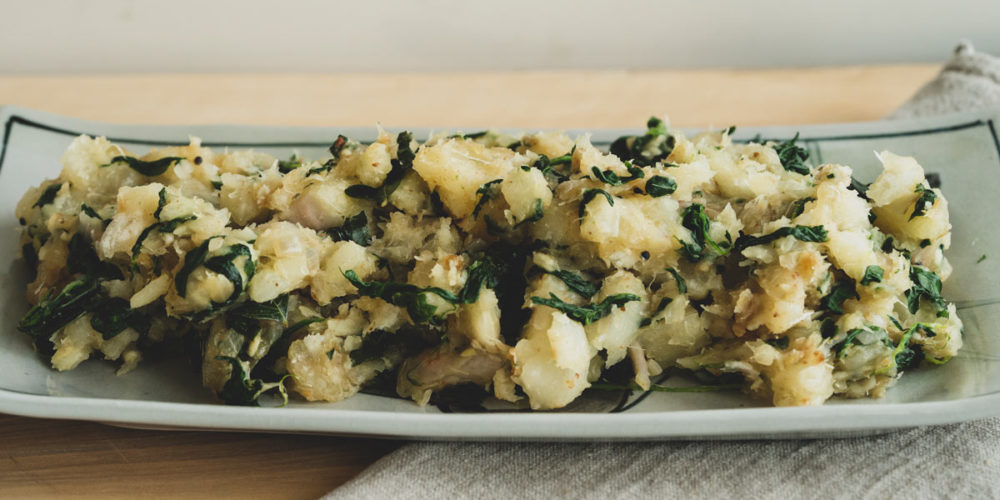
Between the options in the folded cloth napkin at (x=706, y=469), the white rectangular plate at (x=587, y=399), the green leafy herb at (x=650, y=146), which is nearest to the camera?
the white rectangular plate at (x=587, y=399)

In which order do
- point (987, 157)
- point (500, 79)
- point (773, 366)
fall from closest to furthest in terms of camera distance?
point (773, 366), point (987, 157), point (500, 79)

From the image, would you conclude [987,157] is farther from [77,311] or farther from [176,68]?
[176,68]

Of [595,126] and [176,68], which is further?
[176,68]

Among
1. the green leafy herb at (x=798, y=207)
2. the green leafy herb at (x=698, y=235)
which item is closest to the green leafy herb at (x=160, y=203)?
the green leafy herb at (x=698, y=235)

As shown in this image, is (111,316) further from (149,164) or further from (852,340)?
(852,340)

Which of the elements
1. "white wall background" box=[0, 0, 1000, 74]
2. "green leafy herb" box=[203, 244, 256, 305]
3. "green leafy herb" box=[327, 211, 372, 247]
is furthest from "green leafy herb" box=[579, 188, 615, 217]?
"white wall background" box=[0, 0, 1000, 74]

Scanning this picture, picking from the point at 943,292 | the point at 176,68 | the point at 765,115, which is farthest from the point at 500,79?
the point at 943,292

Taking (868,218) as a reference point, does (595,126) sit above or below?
below

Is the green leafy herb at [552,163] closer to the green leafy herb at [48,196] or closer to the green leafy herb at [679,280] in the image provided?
the green leafy herb at [679,280]
